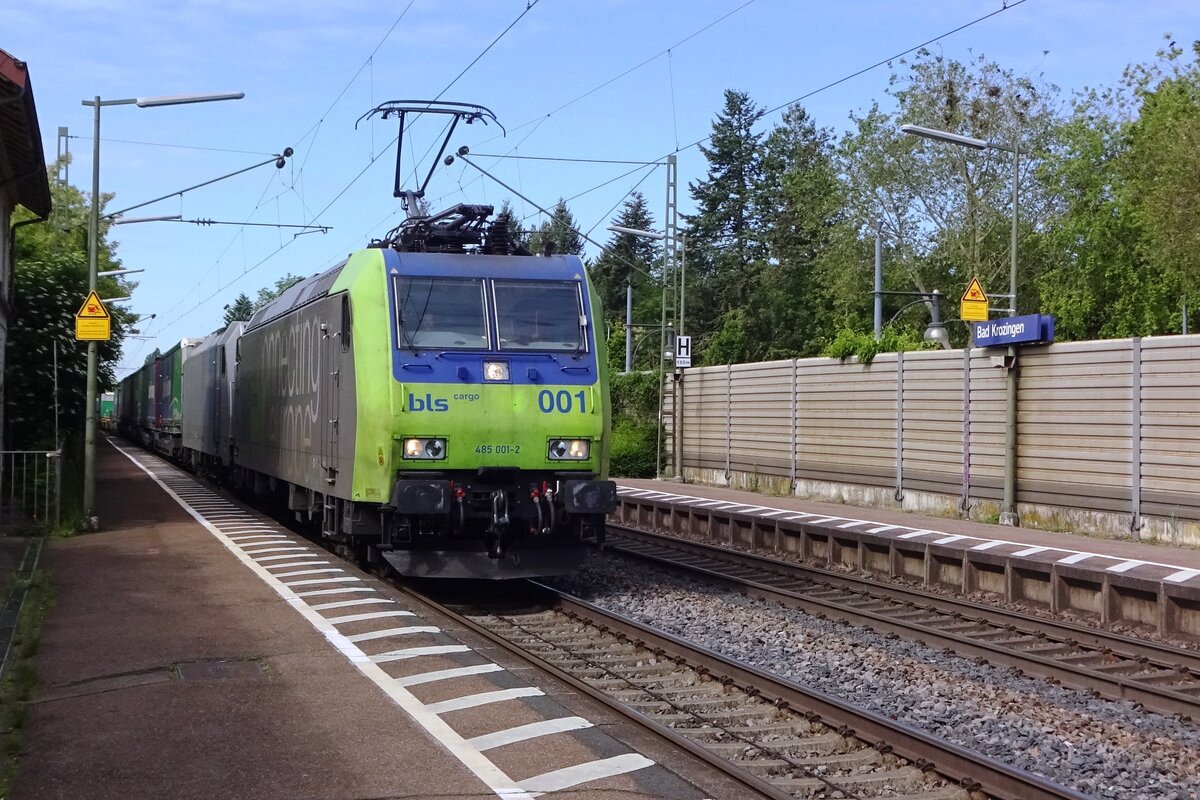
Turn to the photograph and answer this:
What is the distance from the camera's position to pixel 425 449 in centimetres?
1151

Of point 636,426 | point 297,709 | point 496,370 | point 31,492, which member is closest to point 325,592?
point 496,370

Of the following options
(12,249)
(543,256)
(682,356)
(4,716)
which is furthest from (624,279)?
(4,716)

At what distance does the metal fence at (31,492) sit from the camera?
18125 millimetres

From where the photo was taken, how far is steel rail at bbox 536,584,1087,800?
6340mm

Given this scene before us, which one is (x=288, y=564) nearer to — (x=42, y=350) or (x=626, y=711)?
(x=626, y=711)

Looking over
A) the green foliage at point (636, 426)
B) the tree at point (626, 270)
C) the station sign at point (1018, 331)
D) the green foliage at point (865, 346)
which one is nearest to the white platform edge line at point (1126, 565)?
the station sign at point (1018, 331)

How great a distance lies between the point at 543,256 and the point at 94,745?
23.7 feet

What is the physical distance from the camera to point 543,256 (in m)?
13.0

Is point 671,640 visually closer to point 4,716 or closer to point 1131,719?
point 1131,719

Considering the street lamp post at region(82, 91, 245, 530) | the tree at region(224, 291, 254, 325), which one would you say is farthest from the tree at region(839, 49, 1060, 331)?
the tree at region(224, 291, 254, 325)

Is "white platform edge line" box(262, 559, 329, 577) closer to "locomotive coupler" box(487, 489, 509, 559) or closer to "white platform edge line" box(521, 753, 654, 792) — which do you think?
"locomotive coupler" box(487, 489, 509, 559)

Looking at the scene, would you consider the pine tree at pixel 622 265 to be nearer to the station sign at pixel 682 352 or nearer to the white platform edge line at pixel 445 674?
the station sign at pixel 682 352

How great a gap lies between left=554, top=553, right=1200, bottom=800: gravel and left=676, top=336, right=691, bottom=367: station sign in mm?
15853

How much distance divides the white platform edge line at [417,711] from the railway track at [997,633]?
414 cm
